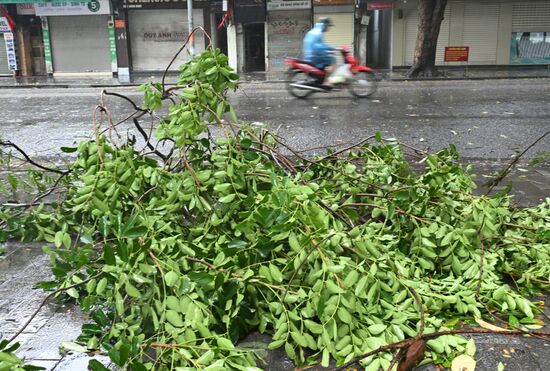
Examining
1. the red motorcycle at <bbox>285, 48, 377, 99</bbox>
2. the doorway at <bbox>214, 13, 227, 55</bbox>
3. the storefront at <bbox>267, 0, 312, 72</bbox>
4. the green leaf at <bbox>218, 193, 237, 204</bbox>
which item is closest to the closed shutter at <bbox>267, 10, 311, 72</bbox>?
the storefront at <bbox>267, 0, 312, 72</bbox>

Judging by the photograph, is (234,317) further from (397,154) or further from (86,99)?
(86,99)

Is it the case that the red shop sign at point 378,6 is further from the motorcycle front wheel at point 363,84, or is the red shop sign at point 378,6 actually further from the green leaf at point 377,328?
the green leaf at point 377,328

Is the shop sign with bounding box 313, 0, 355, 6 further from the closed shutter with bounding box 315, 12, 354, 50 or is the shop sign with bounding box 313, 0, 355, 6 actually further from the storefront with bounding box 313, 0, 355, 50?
the closed shutter with bounding box 315, 12, 354, 50

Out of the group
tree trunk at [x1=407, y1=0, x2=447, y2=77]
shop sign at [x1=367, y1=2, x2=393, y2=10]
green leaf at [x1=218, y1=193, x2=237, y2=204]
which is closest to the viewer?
green leaf at [x1=218, y1=193, x2=237, y2=204]

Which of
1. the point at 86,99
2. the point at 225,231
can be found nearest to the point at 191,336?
the point at 225,231

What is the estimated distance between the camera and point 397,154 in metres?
4.20

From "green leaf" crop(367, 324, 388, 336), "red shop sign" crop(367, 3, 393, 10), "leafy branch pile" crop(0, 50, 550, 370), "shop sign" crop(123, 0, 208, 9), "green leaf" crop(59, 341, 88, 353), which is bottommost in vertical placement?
"green leaf" crop(59, 341, 88, 353)

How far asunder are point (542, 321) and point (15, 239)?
12.0 feet

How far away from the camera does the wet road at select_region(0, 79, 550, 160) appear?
27.5 feet

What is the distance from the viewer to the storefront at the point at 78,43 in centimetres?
2505

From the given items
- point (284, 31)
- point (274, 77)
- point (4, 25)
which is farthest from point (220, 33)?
point (4, 25)

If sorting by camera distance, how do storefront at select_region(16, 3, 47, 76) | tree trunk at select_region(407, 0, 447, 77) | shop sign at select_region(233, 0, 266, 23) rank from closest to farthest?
tree trunk at select_region(407, 0, 447, 77), shop sign at select_region(233, 0, 266, 23), storefront at select_region(16, 3, 47, 76)

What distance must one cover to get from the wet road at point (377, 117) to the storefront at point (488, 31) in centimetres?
839

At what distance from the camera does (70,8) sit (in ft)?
80.8
